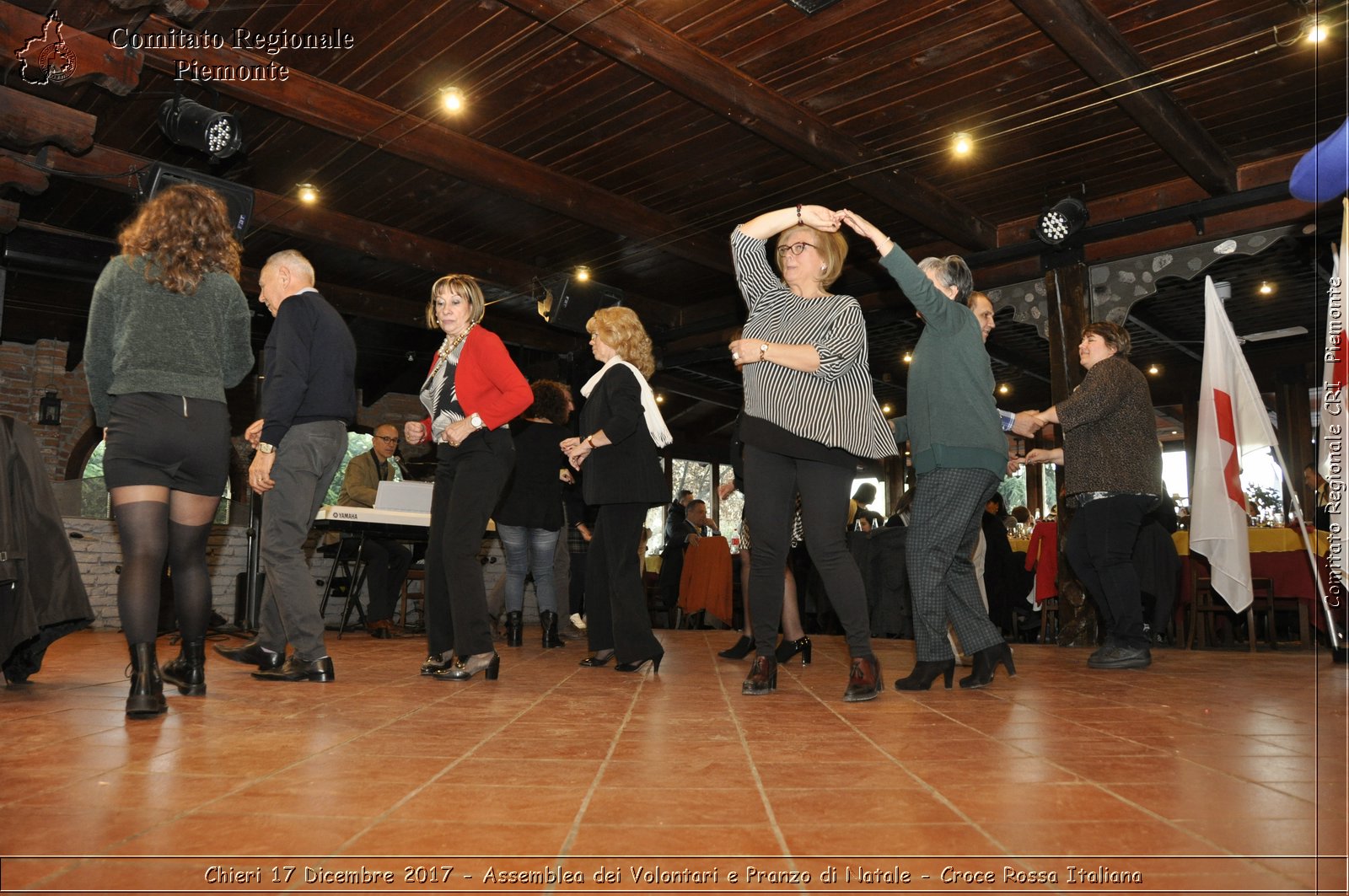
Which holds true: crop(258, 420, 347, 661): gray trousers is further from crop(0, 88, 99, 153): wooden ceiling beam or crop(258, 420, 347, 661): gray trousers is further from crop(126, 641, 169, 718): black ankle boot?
crop(0, 88, 99, 153): wooden ceiling beam

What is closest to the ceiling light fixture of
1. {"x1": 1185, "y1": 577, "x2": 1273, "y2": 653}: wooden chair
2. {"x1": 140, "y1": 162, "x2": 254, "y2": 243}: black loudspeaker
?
{"x1": 140, "y1": 162, "x2": 254, "y2": 243}: black loudspeaker

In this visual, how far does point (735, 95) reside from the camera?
5625mm

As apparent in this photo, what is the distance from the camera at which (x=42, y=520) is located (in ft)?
10.6

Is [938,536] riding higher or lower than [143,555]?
higher

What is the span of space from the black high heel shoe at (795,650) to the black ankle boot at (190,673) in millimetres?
2480

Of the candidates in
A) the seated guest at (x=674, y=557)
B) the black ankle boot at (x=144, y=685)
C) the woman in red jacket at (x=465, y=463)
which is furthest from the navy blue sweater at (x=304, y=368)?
the seated guest at (x=674, y=557)

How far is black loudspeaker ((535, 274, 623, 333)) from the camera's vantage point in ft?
28.6

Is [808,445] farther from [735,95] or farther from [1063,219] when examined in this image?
[1063,219]

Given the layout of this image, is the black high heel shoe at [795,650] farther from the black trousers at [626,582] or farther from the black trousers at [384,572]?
the black trousers at [384,572]

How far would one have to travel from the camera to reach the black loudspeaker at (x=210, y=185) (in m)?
6.27

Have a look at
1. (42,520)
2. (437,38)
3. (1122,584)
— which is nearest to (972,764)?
(1122,584)

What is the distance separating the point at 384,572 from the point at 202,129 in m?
3.27

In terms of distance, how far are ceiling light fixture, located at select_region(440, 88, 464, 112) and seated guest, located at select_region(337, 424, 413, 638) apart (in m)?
2.37

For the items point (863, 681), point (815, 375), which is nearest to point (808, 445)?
point (815, 375)
